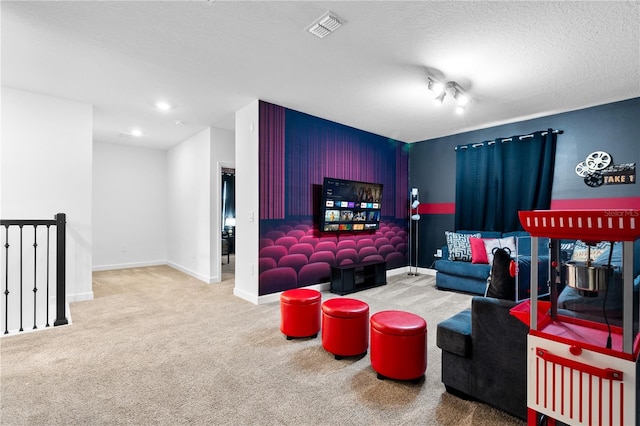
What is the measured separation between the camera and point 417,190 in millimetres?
6238

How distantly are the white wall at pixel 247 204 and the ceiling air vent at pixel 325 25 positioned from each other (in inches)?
69.9

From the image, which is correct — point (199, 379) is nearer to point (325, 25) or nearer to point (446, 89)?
point (325, 25)

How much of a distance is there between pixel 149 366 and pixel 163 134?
4778 millimetres

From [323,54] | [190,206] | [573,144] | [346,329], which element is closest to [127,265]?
[190,206]

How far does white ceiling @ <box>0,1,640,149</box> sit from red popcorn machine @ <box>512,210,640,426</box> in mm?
1835

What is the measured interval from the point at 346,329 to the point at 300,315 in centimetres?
56

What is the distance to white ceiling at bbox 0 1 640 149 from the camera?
7.63 ft

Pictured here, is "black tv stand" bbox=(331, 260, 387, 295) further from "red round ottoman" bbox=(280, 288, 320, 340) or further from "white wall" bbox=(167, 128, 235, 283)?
"white wall" bbox=(167, 128, 235, 283)

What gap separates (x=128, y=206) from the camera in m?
6.81

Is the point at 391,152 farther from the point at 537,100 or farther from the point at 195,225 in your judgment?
the point at 195,225

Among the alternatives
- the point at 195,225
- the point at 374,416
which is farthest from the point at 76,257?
the point at 374,416

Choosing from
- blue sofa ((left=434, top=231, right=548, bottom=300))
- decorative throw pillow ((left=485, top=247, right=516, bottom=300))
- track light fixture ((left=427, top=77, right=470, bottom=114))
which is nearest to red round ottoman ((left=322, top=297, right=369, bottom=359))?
decorative throw pillow ((left=485, top=247, right=516, bottom=300))

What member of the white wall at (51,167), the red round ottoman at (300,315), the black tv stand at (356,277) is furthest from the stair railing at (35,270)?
the black tv stand at (356,277)

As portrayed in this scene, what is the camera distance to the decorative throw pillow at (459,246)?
4979 mm
